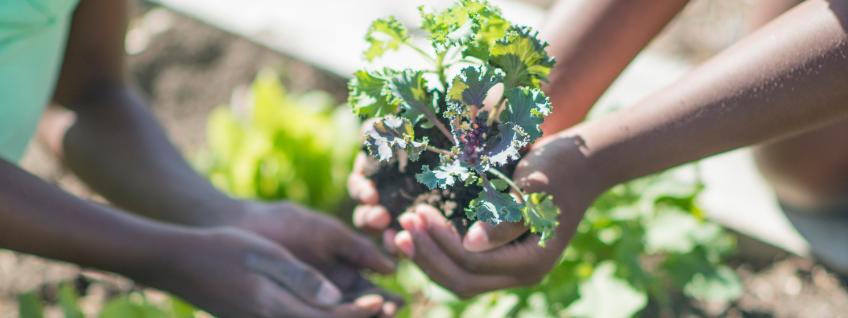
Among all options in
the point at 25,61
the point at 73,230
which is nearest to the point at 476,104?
the point at 73,230

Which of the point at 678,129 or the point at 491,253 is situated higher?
the point at 678,129

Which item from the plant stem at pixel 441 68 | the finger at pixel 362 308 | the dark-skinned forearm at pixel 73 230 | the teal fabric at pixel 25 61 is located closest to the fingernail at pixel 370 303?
the finger at pixel 362 308

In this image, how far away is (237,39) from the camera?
286cm

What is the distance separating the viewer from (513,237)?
0.91 metres

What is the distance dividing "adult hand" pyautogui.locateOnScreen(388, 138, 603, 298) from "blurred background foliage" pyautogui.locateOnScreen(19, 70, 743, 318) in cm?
33

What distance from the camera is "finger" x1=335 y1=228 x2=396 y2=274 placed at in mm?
1399

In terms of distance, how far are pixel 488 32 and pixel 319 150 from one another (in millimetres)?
1311

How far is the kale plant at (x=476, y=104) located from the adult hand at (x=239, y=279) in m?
0.45

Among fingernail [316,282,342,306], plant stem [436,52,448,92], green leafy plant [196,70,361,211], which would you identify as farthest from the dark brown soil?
green leafy plant [196,70,361,211]

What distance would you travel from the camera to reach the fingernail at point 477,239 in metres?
0.88

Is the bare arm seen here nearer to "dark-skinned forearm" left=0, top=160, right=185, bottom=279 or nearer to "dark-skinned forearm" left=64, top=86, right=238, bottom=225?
"dark-skinned forearm" left=64, top=86, right=238, bottom=225

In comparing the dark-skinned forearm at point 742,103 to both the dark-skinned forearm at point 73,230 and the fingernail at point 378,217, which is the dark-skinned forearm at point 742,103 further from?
the dark-skinned forearm at point 73,230

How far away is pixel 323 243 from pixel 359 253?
0.10 m

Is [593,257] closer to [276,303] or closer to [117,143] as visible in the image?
[276,303]
